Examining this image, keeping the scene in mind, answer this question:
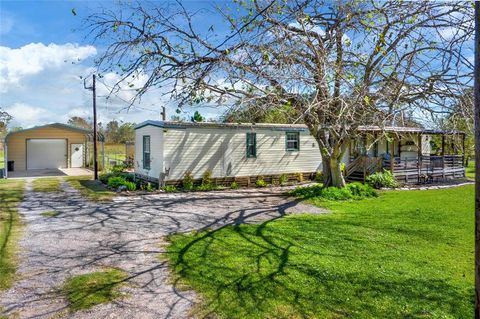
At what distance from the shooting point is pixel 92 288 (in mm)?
4445

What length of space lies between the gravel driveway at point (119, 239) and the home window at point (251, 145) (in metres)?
2.90

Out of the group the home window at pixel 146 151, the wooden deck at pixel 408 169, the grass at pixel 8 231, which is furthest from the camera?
the wooden deck at pixel 408 169

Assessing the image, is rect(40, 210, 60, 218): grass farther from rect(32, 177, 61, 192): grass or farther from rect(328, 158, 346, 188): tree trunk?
rect(328, 158, 346, 188): tree trunk

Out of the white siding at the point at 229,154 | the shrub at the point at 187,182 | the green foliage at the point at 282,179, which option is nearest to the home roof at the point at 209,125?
the white siding at the point at 229,154

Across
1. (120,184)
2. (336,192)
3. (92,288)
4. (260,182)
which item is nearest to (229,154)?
(260,182)

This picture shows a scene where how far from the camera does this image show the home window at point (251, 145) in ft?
51.8

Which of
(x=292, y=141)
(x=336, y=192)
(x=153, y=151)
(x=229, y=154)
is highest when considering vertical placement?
(x=292, y=141)

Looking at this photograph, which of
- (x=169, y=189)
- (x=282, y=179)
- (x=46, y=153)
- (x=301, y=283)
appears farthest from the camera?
(x=46, y=153)

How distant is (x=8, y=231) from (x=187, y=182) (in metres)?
7.29

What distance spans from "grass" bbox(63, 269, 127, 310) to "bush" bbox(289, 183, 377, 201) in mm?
8102

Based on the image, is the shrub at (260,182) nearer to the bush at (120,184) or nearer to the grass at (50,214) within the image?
the bush at (120,184)

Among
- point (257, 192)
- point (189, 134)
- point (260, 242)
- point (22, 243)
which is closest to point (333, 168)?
point (257, 192)

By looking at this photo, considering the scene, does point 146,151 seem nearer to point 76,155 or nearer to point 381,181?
point 381,181

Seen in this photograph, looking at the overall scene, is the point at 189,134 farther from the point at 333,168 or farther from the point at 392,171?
the point at 392,171
